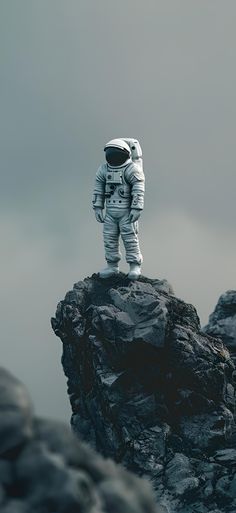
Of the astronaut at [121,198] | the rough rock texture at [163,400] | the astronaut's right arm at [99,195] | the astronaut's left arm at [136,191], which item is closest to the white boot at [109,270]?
the astronaut at [121,198]

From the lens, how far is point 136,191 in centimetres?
2292

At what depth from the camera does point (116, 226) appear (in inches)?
928

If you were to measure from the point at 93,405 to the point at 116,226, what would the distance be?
4.97 m

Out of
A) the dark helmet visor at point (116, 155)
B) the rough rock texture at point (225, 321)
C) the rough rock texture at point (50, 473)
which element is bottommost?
the rough rock texture at point (50, 473)

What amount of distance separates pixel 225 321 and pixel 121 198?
6155 millimetres

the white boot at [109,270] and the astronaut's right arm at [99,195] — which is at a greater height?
the astronaut's right arm at [99,195]

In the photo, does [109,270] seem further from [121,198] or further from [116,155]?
[116,155]

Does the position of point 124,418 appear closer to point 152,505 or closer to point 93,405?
point 93,405

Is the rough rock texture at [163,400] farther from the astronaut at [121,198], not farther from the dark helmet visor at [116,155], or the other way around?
the dark helmet visor at [116,155]

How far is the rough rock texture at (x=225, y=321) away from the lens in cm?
2617

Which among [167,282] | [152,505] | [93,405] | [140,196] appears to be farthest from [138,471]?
[152,505]

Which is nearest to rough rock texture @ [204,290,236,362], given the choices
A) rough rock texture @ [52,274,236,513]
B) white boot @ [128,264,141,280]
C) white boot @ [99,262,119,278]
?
rough rock texture @ [52,274,236,513]

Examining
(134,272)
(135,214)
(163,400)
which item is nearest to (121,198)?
(135,214)

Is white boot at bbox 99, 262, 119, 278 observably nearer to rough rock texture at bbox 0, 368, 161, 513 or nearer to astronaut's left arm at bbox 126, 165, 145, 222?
astronaut's left arm at bbox 126, 165, 145, 222
